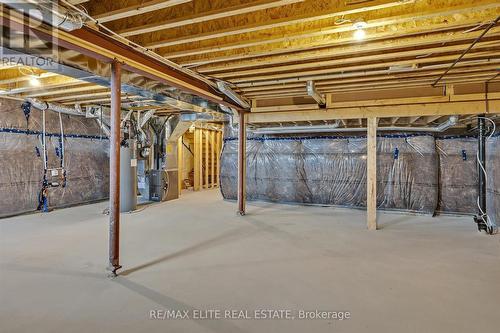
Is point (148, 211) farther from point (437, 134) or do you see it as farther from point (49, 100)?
point (437, 134)

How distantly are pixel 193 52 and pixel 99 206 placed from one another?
4.49 metres

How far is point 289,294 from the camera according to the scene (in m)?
2.24

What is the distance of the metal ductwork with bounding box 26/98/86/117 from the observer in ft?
17.0

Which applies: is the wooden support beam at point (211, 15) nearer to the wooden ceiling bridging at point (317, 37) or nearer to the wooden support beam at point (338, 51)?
the wooden ceiling bridging at point (317, 37)

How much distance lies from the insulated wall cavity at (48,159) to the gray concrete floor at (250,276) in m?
0.92

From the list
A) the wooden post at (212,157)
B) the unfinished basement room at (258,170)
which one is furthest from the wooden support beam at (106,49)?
the wooden post at (212,157)

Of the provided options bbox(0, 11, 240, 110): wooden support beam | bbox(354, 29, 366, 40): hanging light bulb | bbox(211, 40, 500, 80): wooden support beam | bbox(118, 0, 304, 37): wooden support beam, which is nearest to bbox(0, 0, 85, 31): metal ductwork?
bbox(0, 11, 240, 110): wooden support beam

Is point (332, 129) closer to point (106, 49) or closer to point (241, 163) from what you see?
point (241, 163)

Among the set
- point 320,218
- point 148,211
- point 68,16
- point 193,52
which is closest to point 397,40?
point 193,52

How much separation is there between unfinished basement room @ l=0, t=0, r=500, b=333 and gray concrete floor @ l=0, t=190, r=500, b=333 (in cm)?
2

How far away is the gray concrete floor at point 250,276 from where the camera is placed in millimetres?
1885

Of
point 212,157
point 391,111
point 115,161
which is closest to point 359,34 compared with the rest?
point 391,111

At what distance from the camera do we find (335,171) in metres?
6.17

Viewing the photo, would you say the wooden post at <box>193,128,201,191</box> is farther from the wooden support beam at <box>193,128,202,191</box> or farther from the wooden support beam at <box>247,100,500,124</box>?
the wooden support beam at <box>247,100,500,124</box>
